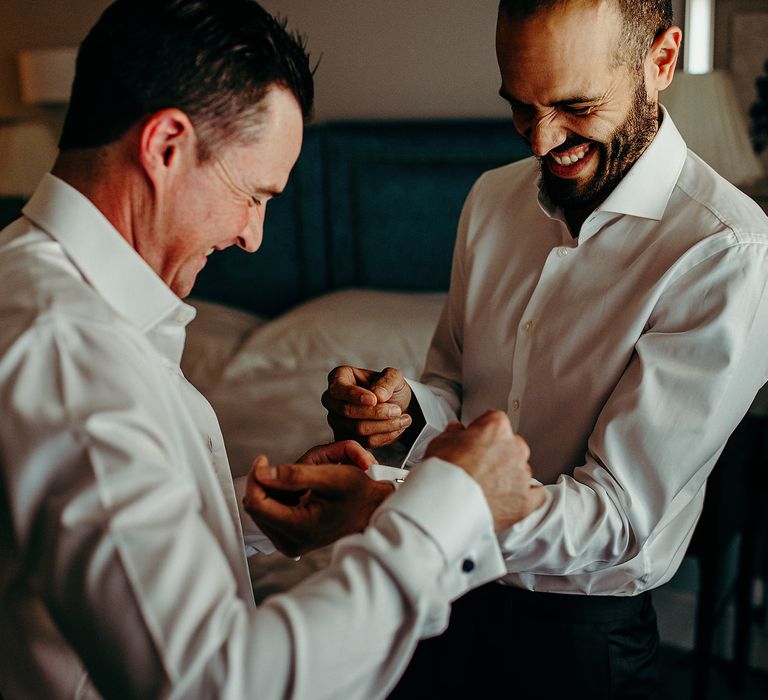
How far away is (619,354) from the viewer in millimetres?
1046

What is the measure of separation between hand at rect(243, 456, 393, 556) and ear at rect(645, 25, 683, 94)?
2.06 feet

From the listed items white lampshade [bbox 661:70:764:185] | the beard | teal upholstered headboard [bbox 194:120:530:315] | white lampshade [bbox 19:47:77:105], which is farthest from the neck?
white lampshade [bbox 19:47:77:105]

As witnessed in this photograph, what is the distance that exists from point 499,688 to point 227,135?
0.87m

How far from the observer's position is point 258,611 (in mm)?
630

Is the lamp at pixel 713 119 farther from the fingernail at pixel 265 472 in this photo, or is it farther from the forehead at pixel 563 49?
the fingernail at pixel 265 472

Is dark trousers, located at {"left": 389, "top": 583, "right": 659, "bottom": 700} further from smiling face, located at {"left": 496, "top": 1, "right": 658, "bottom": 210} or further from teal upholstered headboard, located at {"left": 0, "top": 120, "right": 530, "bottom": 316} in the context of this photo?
teal upholstered headboard, located at {"left": 0, "top": 120, "right": 530, "bottom": 316}

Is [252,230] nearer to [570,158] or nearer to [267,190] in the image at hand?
[267,190]

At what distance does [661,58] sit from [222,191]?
0.61 m

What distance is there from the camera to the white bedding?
70.4 inches

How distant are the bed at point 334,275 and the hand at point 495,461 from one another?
0.98 meters

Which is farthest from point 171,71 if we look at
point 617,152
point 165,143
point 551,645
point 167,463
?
point 551,645

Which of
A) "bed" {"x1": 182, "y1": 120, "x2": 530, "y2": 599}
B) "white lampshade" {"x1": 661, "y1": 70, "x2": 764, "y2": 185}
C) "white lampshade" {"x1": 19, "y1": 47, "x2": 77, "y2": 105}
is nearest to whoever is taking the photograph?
"white lampshade" {"x1": 661, "y1": 70, "x2": 764, "y2": 185}

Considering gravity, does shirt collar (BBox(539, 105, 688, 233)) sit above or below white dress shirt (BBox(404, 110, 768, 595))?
above

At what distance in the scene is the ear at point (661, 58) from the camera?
1.05 meters
